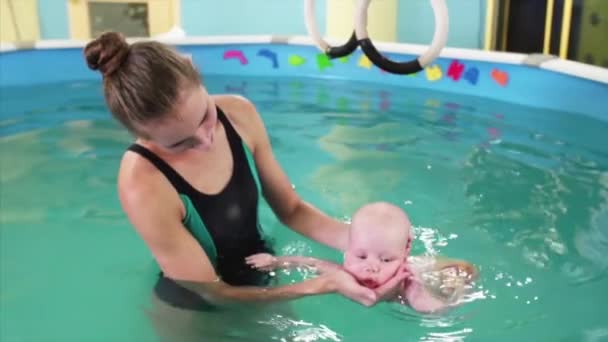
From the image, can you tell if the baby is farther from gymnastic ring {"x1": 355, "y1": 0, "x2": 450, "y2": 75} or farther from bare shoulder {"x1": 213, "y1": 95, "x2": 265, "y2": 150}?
gymnastic ring {"x1": 355, "y1": 0, "x2": 450, "y2": 75}

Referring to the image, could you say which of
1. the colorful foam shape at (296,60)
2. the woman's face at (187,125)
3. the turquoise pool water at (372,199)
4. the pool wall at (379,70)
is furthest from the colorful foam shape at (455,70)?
the woman's face at (187,125)

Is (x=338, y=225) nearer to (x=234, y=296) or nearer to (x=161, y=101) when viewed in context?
(x=234, y=296)

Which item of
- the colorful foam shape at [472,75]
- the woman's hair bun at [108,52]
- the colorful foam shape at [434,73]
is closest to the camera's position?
the woman's hair bun at [108,52]

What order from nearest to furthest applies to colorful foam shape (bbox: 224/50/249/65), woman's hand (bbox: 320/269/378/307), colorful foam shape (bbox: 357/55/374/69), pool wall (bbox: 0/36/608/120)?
woman's hand (bbox: 320/269/378/307) → pool wall (bbox: 0/36/608/120) → colorful foam shape (bbox: 357/55/374/69) → colorful foam shape (bbox: 224/50/249/65)

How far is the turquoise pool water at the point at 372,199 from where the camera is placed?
204 cm

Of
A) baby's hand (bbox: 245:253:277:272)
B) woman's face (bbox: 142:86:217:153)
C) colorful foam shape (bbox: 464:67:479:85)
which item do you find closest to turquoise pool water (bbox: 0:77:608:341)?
baby's hand (bbox: 245:253:277:272)

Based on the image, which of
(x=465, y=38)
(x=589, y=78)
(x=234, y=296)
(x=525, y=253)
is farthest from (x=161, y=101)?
(x=465, y=38)

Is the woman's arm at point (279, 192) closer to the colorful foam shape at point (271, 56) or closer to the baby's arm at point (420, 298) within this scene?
the baby's arm at point (420, 298)

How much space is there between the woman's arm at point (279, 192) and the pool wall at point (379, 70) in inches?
95.8

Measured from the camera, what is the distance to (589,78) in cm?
435

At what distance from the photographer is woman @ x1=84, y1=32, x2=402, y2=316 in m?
1.53

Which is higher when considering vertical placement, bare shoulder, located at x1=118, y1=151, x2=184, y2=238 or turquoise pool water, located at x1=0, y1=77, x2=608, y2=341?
bare shoulder, located at x1=118, y1=151, x2=184, y2=238

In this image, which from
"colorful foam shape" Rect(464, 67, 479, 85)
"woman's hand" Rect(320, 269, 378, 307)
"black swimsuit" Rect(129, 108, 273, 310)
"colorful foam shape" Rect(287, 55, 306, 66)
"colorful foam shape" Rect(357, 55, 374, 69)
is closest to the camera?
"woman's hand" Rect(320, 269, 378, 307)

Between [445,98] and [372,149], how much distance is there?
165 centimetres
